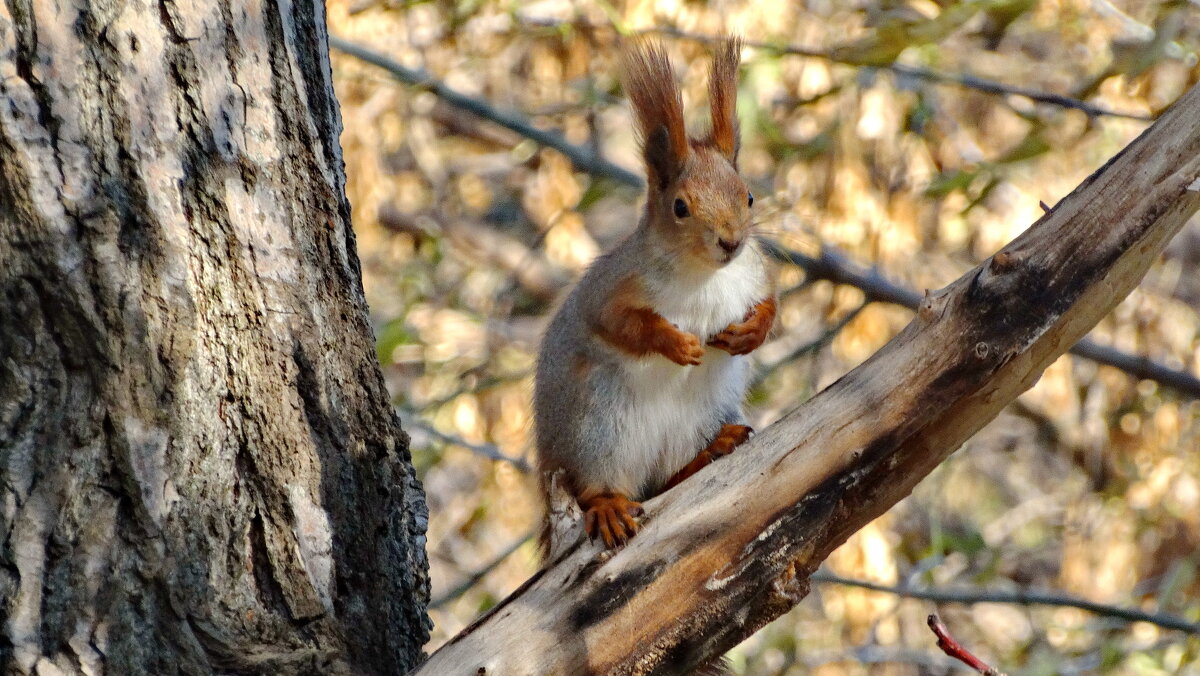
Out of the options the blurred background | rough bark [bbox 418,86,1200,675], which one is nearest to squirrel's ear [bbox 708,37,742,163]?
the blurred background

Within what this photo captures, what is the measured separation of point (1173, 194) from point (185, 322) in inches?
43.6

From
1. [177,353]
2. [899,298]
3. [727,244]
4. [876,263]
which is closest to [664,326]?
[727,244]

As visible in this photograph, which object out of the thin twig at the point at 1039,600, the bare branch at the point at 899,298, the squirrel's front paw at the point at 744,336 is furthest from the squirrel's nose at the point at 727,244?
the bare branch at the point at 899,298

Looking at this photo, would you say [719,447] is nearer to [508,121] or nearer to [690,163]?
[690,163]

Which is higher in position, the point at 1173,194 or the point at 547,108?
the point at 547,108

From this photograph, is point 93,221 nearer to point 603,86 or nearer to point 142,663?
point 142,663

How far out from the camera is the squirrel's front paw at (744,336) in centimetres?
198

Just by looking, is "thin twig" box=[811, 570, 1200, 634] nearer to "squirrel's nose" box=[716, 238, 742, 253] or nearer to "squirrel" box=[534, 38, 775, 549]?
"squirrel" box=[534, 38, 775, 549]

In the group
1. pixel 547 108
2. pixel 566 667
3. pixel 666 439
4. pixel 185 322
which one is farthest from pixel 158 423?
pixel 547 108

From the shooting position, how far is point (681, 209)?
208 cm

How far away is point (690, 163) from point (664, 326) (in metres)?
0.33

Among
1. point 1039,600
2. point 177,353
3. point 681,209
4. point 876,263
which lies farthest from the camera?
point 876,263

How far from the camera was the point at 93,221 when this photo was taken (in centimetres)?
139

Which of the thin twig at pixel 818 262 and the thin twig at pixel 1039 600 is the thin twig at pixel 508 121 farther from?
the thin twig at pixel 1039 600
